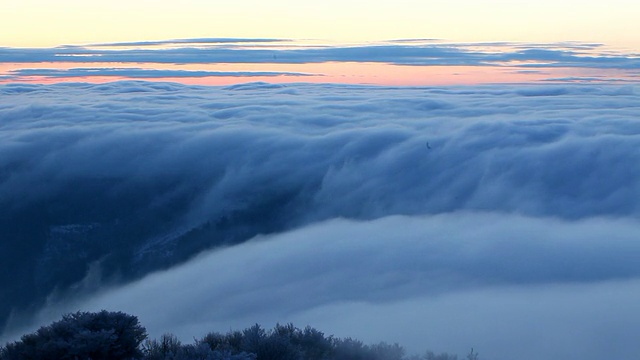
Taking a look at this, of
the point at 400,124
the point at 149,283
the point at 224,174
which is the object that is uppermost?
the point at 400,124

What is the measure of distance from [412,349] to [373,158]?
98.1 feet

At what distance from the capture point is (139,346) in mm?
9219

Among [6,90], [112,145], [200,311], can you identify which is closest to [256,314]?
[200,311]

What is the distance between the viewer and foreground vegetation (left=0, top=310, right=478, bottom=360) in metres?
7.74

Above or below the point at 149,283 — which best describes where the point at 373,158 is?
above

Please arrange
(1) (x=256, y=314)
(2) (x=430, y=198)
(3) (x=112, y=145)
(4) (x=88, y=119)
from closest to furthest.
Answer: (1) (x=256, y=314)
(2) (x=430, y=198)
(3) (x=112, y=145)
(4) (x=88, y=119)

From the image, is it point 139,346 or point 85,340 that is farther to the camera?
point 139,346

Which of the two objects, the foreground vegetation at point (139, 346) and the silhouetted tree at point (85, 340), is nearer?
the foreground vegetation at point (139, 346)

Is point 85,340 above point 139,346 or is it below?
above

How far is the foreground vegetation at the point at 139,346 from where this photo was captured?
774 cm

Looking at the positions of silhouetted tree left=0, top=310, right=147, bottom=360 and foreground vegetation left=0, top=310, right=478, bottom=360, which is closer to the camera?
foreground vegetation left=0, top=310, right=478, bottom=360

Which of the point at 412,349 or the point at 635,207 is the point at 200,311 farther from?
the point at 635,207

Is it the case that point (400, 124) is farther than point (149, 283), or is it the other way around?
point (400, 124)

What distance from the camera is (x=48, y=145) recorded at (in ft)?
159
